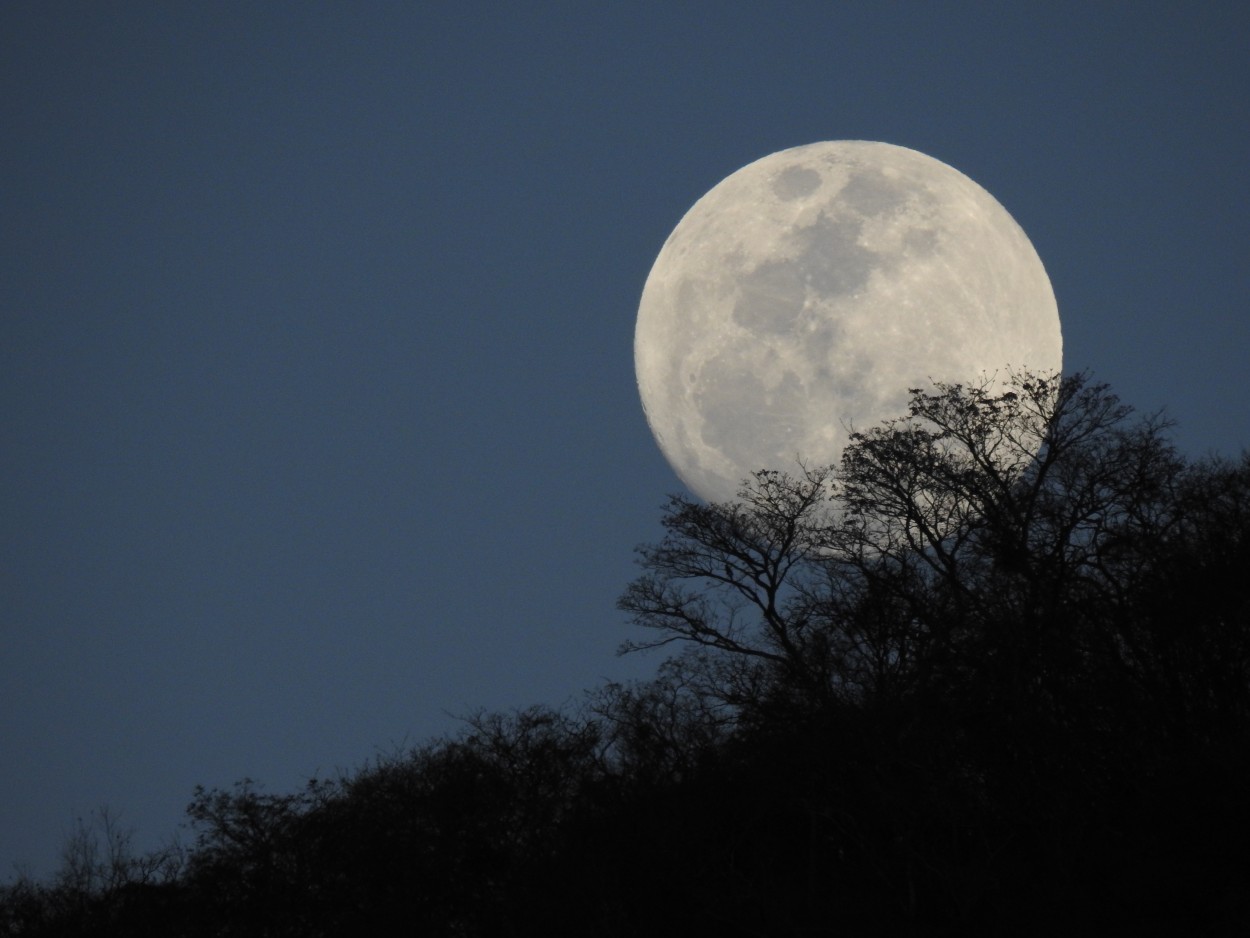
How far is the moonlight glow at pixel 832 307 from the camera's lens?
33125mm

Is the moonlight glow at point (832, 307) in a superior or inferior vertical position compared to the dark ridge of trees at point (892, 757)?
superior

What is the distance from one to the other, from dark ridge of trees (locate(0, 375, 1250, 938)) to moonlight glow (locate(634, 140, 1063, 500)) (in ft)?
7.54

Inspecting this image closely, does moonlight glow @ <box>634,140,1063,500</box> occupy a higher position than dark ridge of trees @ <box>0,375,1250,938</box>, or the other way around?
moonlight glow @ <box>634,140,1063,500</box>

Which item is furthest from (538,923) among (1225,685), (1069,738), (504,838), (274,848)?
(1225,685)

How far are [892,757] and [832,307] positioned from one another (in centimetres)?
1361

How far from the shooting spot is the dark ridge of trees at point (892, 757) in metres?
22.4

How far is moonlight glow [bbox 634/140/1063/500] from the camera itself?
3312 centimetres

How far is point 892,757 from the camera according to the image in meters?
23.9

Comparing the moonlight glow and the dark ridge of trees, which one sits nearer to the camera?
the dark ridge of trees

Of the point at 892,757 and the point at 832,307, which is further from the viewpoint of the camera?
the point at 832,307

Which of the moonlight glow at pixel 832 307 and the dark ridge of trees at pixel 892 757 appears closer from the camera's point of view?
the dark ridge of trees at pixel 892 757

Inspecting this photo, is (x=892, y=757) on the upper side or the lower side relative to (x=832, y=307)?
lower

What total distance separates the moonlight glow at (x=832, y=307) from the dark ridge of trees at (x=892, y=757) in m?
2.30

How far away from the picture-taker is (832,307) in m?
33.3
